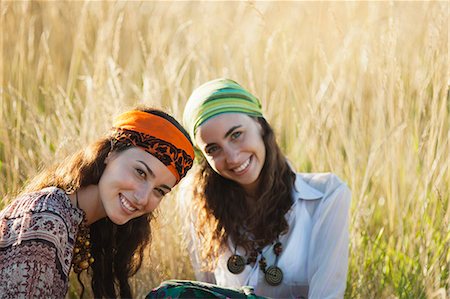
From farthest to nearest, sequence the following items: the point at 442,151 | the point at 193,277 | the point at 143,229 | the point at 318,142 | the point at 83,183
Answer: the point at 318,142
the point at 193,277
the point at 442,151
the point at 143,229
the point at 83,183

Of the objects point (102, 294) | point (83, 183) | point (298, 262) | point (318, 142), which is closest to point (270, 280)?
point (298, 262)

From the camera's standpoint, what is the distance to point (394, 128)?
3088 millimetres

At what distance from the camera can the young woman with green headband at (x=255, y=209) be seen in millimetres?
2721

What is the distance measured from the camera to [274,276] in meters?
2.79

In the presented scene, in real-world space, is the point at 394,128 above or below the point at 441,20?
below

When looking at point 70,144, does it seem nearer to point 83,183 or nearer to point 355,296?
point 83,183

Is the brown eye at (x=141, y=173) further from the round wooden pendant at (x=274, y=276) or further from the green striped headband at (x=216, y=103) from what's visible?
the round wooden pendant at (x=274, y=276)

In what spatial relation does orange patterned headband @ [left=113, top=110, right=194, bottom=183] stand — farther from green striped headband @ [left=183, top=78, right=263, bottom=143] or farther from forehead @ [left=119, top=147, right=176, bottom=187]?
green striped headband @ [left=183, top=78, right=263, bottom=143]

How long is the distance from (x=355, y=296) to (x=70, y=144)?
124 centimetres

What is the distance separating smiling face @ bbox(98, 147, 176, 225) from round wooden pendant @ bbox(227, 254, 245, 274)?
0.55 meters

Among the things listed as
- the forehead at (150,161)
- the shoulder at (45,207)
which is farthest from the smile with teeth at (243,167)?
the shoulder at (45,207)

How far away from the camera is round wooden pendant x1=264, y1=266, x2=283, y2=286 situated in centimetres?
278

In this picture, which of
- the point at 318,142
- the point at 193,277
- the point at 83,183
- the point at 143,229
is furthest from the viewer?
the point at 318,142

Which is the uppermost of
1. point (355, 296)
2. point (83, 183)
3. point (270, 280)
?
point (83, 183)
